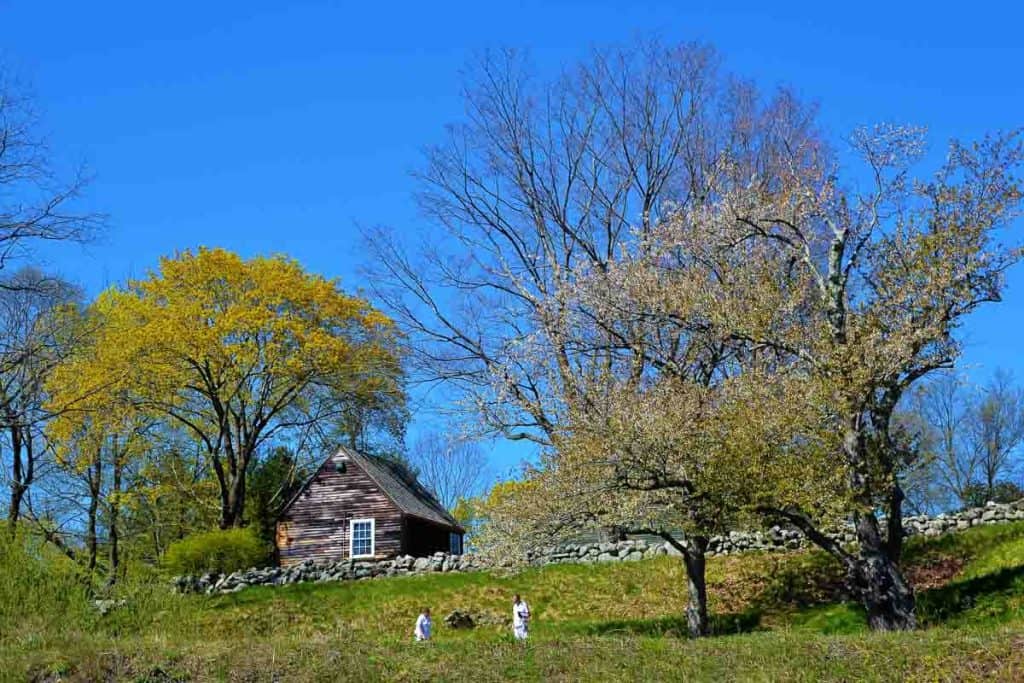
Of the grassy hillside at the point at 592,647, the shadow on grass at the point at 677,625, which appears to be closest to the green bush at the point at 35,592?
the grassy hillside at the point at 592,647

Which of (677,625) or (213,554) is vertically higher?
(213,554)

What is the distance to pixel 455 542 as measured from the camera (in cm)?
3656

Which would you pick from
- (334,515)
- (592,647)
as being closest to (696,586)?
(592,647)

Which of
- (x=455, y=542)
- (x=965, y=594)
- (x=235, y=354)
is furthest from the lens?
(x=455, y=542)

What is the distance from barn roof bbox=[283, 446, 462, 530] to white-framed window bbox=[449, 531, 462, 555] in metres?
0.36

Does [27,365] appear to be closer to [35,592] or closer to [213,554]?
[35,592]

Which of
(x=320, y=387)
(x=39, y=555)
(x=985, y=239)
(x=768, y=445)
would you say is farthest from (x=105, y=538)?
(x=985, y=239)

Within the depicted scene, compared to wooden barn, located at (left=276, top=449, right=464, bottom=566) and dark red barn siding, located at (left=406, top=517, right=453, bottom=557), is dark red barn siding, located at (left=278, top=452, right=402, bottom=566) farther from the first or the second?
dark red barn siding, located at (left=406, top=517, right=453, bottom=557)

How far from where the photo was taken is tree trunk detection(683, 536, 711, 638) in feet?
59.3

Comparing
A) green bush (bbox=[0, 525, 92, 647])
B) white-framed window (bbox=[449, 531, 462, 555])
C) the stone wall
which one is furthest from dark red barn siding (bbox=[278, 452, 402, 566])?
green bush (bbox=[0, 525, 92, 647])

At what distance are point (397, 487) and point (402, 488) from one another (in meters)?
0.52

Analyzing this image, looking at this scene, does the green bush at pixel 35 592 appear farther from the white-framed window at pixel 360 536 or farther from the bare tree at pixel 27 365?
the white-framed window at pixel 360 536

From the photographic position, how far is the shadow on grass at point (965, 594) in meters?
15.9

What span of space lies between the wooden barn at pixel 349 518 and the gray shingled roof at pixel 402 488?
0.04m
